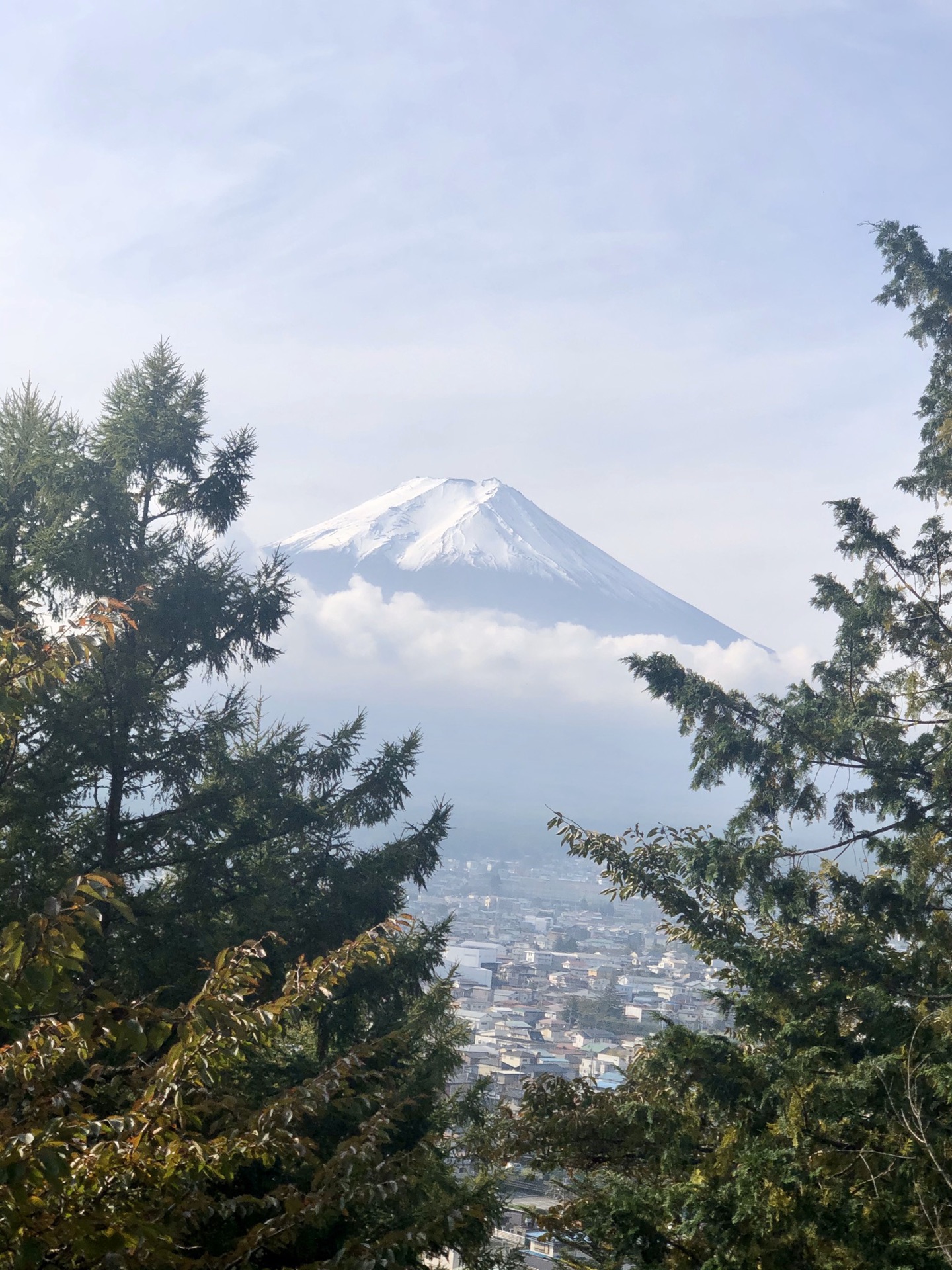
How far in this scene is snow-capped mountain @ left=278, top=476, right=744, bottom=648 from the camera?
14700cm

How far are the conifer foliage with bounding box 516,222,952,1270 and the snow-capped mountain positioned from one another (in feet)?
387

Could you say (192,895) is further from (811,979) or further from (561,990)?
(561,990)

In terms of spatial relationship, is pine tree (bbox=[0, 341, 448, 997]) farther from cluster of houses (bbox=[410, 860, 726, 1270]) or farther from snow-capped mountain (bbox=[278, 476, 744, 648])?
snow-capped mountain (bbox=[278, 476, 744, 648])

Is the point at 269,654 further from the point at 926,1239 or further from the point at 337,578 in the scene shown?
the point at 337,578

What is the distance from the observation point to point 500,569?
172625mm

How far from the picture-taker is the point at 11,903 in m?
7.46

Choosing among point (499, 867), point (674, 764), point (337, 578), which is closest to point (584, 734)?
point (674, 764)

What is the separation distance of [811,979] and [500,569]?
165757 millimetres

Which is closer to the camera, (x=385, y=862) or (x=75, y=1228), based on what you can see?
(x=75, y=1228)

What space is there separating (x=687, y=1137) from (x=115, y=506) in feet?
25.6

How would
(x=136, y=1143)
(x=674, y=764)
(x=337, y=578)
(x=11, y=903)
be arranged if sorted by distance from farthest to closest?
(x=674, y=764) → (x=337, y=578) → (x=11, y=903) → (x=136, y=1143)

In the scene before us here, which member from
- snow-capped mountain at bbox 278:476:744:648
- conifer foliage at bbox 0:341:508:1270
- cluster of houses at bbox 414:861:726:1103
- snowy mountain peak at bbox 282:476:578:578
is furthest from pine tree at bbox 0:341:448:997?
snowy mountain peak at bbox 282:476:578:578

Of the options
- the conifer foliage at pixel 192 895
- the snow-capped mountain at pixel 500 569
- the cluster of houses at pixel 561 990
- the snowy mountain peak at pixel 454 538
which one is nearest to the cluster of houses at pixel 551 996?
the cluster of houses at pixel 561 990

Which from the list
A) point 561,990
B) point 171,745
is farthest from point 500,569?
point 171,745
